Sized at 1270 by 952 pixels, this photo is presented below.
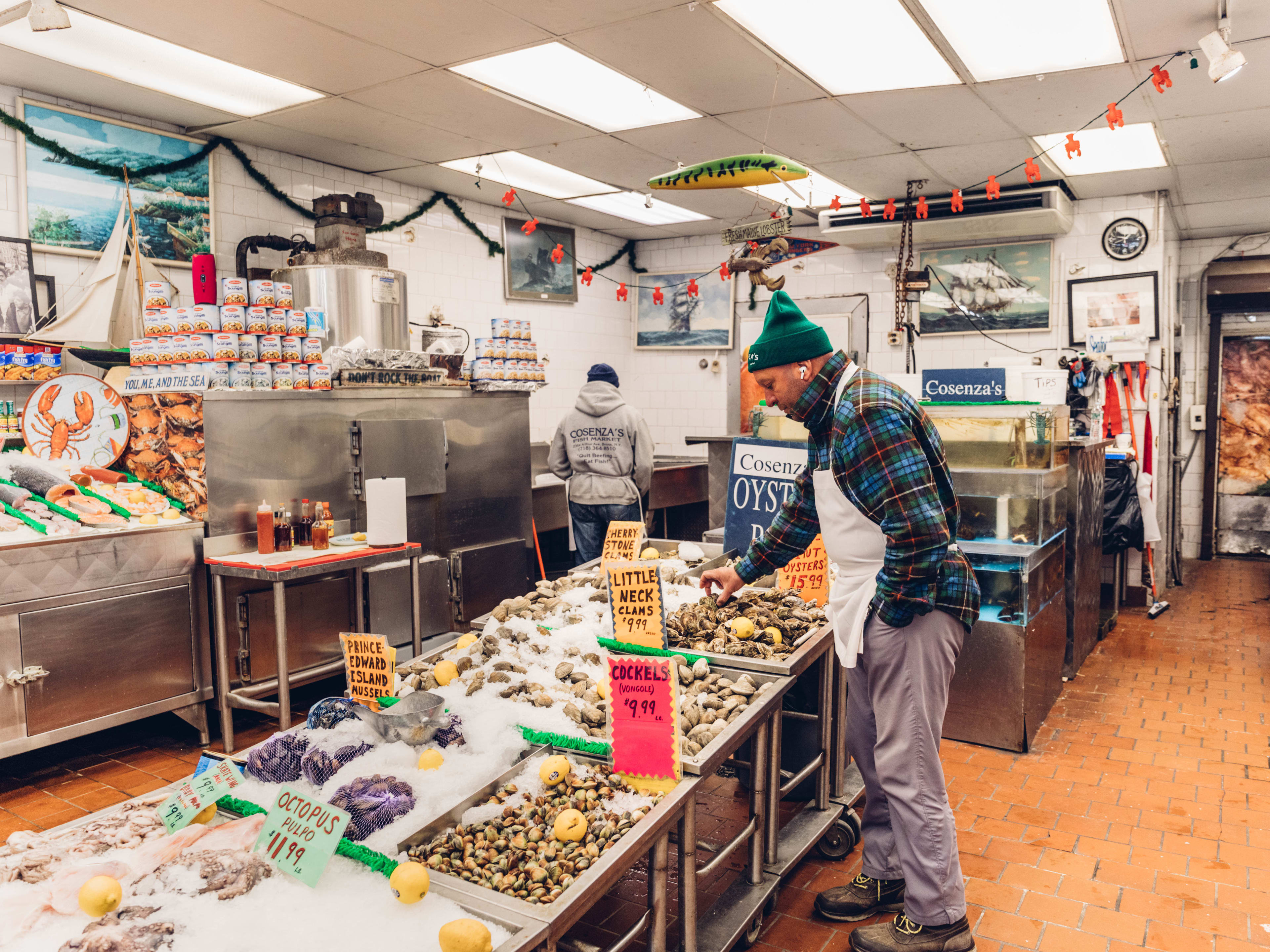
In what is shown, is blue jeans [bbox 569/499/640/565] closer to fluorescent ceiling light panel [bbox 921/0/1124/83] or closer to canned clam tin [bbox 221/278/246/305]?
canned clam tin [bbox 221/278/246/305]

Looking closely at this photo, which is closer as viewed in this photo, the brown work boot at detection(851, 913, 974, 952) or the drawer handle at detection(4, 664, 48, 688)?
the brown work boot at detection(851, 913, 974, 952)

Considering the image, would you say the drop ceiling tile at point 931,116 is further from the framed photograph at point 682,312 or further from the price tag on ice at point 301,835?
the price tag on ice at point 301,835

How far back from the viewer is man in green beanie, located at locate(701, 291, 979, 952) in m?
2.30

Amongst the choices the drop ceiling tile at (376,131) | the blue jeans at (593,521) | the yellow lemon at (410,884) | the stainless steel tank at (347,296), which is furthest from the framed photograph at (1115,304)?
the yellow lemon at (410,884)

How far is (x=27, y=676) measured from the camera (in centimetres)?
362

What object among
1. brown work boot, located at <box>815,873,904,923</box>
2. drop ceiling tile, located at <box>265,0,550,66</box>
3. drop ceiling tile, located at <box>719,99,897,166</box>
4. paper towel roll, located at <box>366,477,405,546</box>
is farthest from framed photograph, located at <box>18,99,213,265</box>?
brown work boot, located at <box>815,873,904,923</box>

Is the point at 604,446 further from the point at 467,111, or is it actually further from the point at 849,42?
the point at 849,42

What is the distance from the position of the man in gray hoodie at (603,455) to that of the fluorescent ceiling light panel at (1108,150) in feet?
10.7

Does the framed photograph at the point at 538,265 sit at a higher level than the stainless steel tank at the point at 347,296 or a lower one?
higher

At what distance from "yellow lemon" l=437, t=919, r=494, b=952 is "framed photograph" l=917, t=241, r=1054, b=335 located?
7.57m

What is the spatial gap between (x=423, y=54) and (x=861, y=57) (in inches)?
86.9

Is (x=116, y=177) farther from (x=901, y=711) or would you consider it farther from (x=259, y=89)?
(x=901, y=711)

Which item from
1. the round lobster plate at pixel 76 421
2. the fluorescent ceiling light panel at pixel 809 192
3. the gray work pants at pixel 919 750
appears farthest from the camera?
the fluorescent ceiling light panel at pixel 809 192

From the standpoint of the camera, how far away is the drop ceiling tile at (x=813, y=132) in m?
5.29
